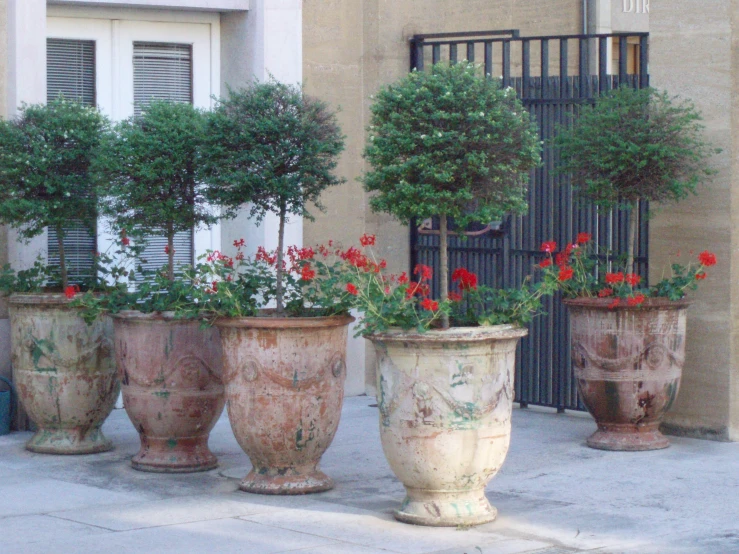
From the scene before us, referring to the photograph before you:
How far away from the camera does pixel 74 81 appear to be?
9.12m

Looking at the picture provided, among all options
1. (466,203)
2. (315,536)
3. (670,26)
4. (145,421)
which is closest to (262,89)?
(466,203)

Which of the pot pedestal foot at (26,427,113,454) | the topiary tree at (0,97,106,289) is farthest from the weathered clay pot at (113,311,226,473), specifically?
the topiary tree at (0,97,106,289)

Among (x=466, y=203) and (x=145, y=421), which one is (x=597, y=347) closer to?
(x=466, y=203)

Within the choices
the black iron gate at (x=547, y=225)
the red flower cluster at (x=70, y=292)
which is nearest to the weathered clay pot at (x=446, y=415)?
the red flower cluster at (x=70, y=292)

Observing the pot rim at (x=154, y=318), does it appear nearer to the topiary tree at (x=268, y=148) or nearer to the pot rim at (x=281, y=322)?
the pot rim at (x=281, y=322)

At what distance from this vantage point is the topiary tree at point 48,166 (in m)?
7.58

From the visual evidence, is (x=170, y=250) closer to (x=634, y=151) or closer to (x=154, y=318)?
(x=154, y=318)

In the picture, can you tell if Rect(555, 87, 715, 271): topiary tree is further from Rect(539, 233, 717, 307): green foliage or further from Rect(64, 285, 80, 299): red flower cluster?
Rect(64, 285, 80, 299): red flower cluster

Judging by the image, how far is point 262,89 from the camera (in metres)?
6.74

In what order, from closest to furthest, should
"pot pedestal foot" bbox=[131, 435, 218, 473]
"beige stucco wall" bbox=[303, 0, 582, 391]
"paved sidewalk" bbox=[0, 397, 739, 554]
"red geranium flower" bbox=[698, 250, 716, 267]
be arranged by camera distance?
1. "paved sidewalk" bbox=[0, 397, 739, 554]
2. "pot pedestal foot" bbox=[131, 435, 218, 473]
3. "red geranium flower" bbox=[698, 250, 716, 267]
4. "beige stucco wall" bbox=[303, 0, 582, 391]

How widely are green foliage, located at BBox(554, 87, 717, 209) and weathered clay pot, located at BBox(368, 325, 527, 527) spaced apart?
2.12 meters

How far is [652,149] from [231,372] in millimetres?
2929

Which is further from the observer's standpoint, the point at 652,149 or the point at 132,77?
the point at 132,77

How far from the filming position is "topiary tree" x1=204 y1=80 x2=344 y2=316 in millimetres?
6613
